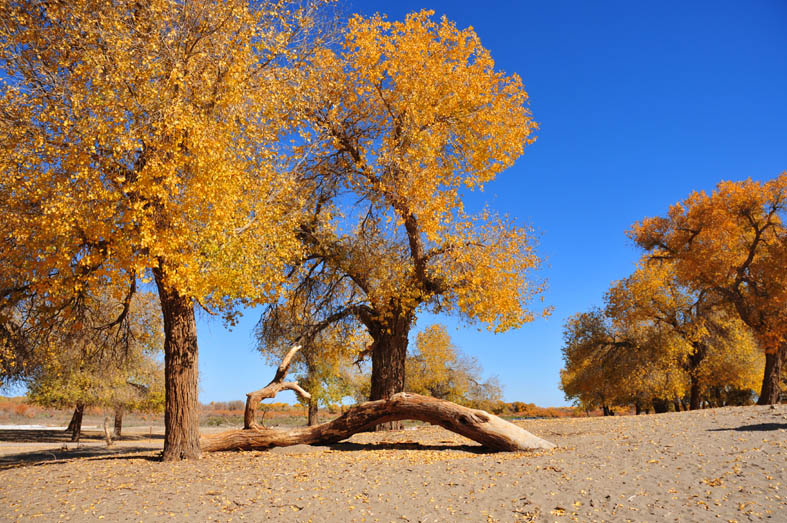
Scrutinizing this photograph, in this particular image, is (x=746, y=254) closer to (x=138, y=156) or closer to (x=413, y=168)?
(x=413, y=168)

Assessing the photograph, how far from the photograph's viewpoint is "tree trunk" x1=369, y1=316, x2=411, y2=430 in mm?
17188

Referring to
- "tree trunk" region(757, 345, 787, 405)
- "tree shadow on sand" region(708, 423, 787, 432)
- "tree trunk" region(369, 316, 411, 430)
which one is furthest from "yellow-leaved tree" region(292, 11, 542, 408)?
"tree trunk" region(757, 345, 787, 405)

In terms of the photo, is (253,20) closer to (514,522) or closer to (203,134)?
(203,134)

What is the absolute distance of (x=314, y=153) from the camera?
16.1 metres

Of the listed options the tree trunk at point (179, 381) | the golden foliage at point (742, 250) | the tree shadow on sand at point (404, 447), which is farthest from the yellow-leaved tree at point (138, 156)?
the golden foliage at point (742, 250)

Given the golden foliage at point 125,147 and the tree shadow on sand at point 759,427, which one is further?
the tree shadow on sand at point 759,427

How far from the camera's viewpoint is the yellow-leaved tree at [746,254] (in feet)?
68.3

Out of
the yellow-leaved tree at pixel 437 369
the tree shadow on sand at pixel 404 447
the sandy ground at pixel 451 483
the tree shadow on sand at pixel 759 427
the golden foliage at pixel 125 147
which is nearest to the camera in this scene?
the sandy ground at pixel 451 483

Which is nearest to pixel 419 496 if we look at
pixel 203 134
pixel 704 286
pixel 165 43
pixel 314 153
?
pixel 203 134

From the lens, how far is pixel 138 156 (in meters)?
10.9

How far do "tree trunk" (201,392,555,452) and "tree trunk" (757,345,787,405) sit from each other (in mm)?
14514

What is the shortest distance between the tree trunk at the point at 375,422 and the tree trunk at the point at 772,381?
1451cm

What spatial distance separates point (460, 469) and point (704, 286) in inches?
757

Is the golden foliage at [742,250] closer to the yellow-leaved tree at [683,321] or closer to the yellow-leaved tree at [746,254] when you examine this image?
the yellow-leaved tree at [746,254]
